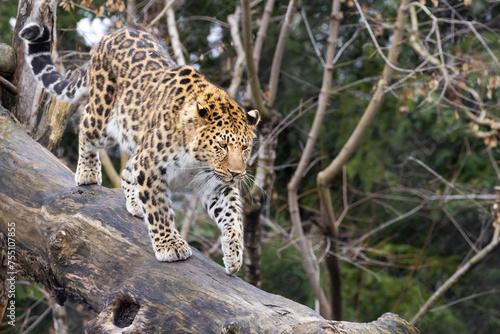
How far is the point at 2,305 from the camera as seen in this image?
5.77 metres

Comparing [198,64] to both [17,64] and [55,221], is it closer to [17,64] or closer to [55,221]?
[17,64]

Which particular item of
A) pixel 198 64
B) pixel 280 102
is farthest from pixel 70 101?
pixel 280 102

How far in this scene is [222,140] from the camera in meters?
4.67

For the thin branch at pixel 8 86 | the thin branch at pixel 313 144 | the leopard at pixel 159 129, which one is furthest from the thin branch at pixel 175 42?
the thin branch at pixel 8 86

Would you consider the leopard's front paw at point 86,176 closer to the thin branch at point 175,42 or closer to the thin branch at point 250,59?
the thin branch at point 250,59

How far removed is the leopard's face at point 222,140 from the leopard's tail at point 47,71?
166 centimetres

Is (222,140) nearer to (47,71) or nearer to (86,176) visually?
(86,176)

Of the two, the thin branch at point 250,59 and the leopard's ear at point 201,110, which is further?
the thin branch at point 250,59

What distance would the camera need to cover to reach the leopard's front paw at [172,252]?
180 inches

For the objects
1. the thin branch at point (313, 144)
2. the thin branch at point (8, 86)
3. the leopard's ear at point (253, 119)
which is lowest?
the thin branch at point (313, 144)

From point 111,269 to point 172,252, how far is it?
1.53 ft

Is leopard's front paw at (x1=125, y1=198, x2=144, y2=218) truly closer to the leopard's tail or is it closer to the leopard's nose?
the leopard's nose

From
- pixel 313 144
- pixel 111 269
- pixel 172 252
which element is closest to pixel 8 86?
pixel 111 269

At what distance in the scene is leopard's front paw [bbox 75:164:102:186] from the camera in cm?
554
